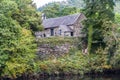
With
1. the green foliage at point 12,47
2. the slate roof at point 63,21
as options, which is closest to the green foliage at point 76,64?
the green foliage at point 12,47

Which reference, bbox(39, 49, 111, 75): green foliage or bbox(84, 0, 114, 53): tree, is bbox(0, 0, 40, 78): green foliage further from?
bbox(84, 0, 114, 53): tree

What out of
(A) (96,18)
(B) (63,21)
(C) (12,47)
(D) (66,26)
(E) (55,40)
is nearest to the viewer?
(C) (12,47)

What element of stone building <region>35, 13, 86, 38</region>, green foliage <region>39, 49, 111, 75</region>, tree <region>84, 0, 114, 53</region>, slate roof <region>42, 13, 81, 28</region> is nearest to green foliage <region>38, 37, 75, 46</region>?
green foliage <region>39, 49, 111, 75</region>

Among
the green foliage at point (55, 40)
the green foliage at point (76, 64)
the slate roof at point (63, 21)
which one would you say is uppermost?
the slate roof at point (63, 21)

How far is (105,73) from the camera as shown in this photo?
3975cm

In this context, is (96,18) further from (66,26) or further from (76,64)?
(66,26)

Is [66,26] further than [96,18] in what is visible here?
Yes

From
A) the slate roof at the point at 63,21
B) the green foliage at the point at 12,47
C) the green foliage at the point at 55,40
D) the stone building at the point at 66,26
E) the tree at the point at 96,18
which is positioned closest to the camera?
the green foliage at the point at 12,47

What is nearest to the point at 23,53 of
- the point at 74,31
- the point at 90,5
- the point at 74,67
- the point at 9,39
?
the point at 9,39

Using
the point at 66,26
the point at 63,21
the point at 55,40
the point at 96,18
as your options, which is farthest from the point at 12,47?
the point at 63,21

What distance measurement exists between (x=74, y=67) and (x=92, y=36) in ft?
22.3

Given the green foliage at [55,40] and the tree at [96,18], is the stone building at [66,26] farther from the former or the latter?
the tree at [96,18]

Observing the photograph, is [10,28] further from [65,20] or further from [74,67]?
[65,20]

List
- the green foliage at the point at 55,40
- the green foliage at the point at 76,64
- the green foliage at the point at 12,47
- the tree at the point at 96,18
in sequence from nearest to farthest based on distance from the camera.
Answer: the green foliage at the point at 12,47 → the green foliage at the point at 76,64 → the green foliage at the point at 55,40 → the tree at the point at 96,18
